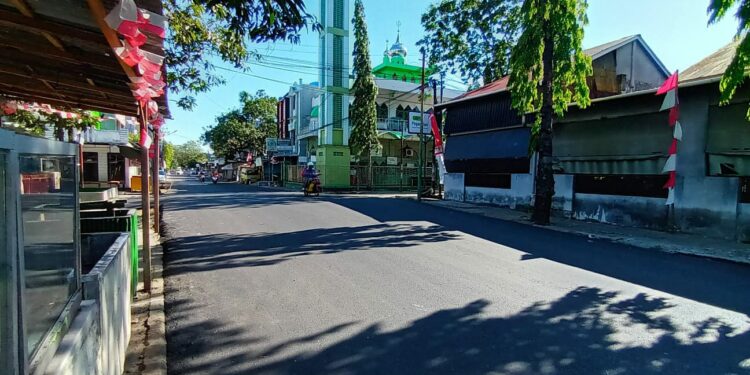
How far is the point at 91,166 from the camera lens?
28.2 meters

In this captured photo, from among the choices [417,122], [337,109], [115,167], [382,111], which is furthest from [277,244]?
[382,111]

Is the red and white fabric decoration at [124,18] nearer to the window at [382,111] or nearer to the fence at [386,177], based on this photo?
the fence at [386,177]

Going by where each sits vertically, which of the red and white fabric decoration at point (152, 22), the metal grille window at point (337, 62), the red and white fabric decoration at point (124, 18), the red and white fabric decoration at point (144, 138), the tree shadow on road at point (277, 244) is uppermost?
the metal grille window at point (337, 62)

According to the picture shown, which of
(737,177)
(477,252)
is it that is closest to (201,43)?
(477,252)

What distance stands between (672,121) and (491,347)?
11.3m

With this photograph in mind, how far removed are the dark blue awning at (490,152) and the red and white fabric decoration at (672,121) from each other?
5862 mm

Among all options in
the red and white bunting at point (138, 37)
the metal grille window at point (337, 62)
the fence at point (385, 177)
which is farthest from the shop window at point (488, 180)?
the red and white bunting at point (138, 37)

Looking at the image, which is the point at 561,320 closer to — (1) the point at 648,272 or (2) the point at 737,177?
(1) the point at 648,272

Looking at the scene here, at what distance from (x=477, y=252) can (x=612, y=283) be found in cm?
270

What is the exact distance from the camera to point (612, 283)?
6598mm

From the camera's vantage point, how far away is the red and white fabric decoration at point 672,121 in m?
11.8

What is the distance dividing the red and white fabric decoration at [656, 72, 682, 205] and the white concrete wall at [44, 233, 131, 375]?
13482 millimetres

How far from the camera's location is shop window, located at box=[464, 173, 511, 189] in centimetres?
1944

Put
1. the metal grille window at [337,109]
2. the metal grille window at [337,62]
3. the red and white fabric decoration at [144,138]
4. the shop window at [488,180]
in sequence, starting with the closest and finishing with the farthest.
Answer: the red and white fabric decoration at [144,138] < the shop window at [488,180] < the metal grille window at [337,62] < the metal grille window at [337,109]
